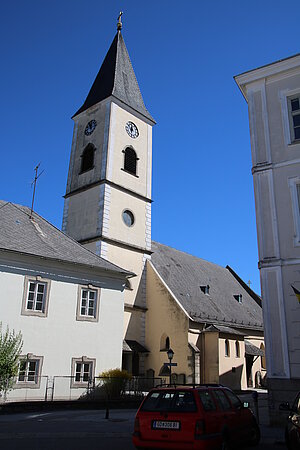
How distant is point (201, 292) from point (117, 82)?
58.6 ft

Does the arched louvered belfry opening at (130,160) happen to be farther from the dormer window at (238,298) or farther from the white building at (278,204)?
the white building at (278,204)

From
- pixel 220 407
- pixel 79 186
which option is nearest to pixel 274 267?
pixel 220 407

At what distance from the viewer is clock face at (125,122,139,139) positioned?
105 feet

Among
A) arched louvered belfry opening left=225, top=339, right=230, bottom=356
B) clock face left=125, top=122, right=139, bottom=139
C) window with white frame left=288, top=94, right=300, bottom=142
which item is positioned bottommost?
arched louvered belfry opening left=225, top=339, right=230, bottom=356

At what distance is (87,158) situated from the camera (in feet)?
103

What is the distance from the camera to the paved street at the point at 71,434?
9297 millimetres

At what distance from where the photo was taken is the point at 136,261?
28.8 m

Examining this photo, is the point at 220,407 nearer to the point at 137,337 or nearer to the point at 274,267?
the point at 274,267

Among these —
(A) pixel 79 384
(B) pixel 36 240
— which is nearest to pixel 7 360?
(A) pixel 79 384

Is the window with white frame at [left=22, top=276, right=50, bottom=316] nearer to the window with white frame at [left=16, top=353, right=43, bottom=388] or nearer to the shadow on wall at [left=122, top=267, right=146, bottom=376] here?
the window with white frame at [left=16, top=353, right=43, bottom=388]

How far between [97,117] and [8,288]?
59.1 feet

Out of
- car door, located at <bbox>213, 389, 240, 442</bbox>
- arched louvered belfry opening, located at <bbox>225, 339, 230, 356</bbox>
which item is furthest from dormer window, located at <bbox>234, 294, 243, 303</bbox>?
car door, located at <bbox>213, 389, 240, 442</bbox>

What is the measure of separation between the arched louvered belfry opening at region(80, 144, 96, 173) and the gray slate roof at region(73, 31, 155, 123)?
3.90 meters

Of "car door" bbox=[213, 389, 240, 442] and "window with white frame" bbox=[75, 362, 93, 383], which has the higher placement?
"window with white frame" bbox=[75, 362, 93, 383]
